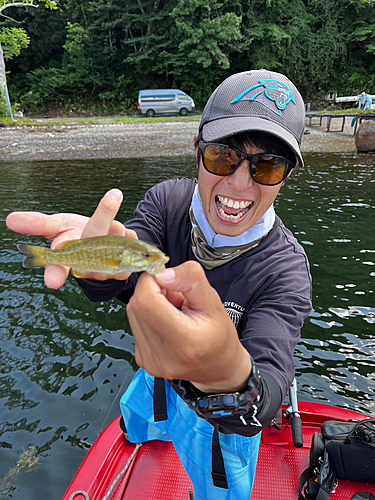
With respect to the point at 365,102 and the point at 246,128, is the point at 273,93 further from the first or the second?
the point at 365,102

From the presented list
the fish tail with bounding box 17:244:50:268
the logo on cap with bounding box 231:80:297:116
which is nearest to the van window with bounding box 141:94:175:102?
the logo on cap with bounding box 231:80:297:116

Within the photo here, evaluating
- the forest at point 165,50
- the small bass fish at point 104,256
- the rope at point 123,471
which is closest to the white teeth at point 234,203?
the small bass fish at point 104,256

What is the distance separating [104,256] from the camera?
76.2 inches

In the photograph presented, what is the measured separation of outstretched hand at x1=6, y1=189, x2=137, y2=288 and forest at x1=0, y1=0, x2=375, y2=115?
4892cm

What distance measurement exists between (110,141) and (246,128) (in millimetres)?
28542

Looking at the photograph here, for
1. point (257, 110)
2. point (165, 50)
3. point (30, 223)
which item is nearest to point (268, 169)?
point (257, 110)

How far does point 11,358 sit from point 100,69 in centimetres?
5532

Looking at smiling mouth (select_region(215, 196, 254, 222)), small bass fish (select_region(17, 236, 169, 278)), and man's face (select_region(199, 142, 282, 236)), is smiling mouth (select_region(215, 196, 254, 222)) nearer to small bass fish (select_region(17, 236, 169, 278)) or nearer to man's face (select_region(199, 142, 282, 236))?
man's face (select_region(199, 142, 282, 236))

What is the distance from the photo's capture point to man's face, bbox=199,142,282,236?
287 cm

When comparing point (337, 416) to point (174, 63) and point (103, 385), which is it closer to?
point (103, 385)

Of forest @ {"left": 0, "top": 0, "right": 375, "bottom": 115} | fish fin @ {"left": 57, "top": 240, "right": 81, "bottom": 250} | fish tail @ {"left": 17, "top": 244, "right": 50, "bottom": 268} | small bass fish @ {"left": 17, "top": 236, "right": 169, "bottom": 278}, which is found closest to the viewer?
small bass fish @ {"left": 17, "top": 236, "right": 169, "bottom": 278}

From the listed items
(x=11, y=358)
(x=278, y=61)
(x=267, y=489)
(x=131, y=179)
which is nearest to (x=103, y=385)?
(x=11, y=358)

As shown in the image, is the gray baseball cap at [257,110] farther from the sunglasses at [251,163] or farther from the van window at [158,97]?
the van window at [158,97]

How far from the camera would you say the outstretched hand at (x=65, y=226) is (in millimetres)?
1956
